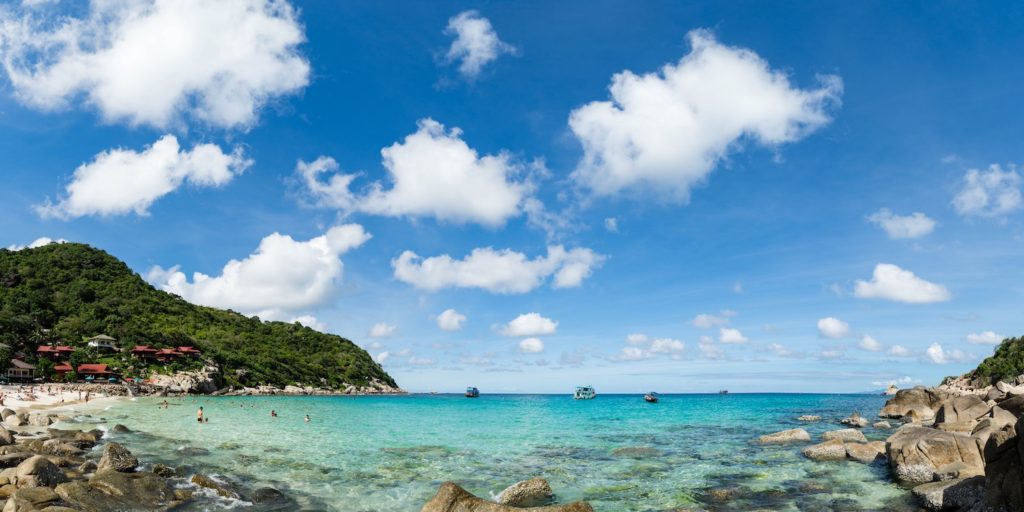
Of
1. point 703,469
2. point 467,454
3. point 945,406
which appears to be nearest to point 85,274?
point 467,454

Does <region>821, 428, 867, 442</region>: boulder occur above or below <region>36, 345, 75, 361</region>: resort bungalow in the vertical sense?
below

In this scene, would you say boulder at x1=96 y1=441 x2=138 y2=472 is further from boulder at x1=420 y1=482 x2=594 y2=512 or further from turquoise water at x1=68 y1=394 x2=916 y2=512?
boulder at x1=420 y1=482 x2=594 y2=512

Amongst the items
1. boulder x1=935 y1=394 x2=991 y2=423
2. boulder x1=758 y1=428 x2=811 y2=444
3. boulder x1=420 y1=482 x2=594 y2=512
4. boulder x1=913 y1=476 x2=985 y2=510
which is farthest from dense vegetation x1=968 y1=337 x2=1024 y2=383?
boulder x1=420 y1=482 x2=594 y2=512

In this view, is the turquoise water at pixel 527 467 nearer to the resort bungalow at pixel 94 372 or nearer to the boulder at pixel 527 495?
the boulder at pixel 527 495

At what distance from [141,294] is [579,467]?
557 ft

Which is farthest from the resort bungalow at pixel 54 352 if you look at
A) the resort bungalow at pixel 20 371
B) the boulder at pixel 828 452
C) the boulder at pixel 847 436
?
the boulder at pixel 847 436

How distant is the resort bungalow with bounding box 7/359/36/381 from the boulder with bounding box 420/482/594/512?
11117cm

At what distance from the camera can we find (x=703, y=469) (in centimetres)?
2786

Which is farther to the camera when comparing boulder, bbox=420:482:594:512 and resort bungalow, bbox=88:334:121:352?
resort bungalow, bbox=88:334:121:352

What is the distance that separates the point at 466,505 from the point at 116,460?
17.4 metres

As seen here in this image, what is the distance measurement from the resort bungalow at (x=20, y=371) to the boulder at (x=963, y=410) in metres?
128

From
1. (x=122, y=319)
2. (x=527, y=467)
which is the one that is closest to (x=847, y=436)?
(x=527, y=467)

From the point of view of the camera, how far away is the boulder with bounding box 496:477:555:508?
2056 centimetres

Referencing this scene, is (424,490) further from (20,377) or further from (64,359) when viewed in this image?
(64,359)
